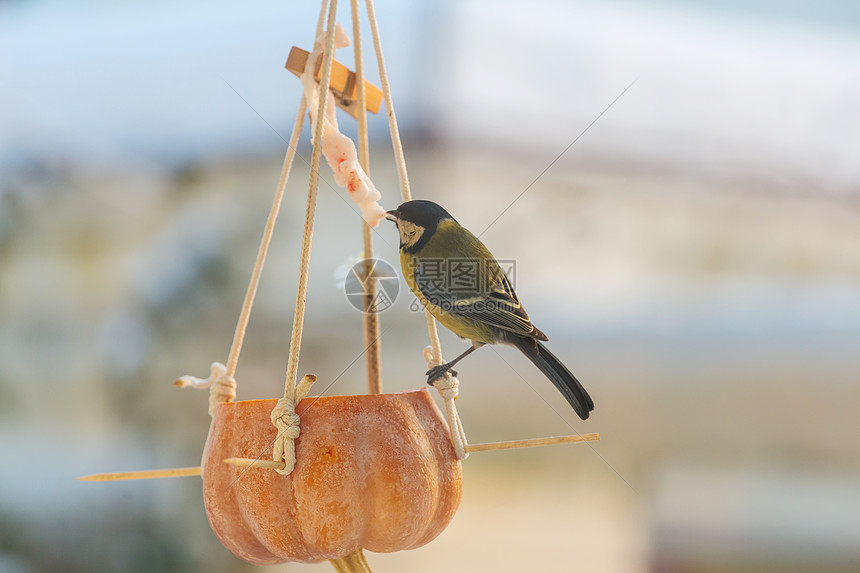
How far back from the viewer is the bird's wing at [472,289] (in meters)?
0.83

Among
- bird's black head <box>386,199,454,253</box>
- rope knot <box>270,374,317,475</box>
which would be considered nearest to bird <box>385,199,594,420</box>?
bird's black head <box>386,199,454,253</box>

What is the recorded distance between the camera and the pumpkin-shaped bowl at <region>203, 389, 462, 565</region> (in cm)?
64

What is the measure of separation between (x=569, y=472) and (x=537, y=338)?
1.77m

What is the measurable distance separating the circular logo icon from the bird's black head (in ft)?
0.17

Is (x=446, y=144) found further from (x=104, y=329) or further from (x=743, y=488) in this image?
(x=743, y=488)

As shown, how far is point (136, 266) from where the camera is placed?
80.0 inches

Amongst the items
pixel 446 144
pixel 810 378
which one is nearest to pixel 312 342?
pixel 446 144

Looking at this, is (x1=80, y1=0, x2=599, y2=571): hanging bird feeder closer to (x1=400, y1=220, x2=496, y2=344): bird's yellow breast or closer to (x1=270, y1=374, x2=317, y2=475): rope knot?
(x1=270, y1=374, x2=317, y2=475): rope knot

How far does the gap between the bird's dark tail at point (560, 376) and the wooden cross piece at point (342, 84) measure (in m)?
0.36

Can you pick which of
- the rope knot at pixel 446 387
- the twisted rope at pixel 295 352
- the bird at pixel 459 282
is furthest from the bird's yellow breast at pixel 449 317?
the twisted rope at pixel 295 352

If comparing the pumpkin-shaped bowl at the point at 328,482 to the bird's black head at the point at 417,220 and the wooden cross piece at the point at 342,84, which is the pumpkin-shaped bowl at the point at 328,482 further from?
the wooden cross piece at the point at 342,84

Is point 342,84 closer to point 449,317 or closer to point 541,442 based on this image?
point 449,317

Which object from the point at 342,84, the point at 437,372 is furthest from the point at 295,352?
the point at 342,84
